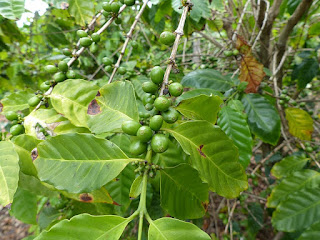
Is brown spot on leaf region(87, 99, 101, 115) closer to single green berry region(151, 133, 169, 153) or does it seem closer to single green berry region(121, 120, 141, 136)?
single green berry region(121, 120, 141, 136)

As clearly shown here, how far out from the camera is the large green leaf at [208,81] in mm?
1545

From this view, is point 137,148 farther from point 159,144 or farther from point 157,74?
point 157,74

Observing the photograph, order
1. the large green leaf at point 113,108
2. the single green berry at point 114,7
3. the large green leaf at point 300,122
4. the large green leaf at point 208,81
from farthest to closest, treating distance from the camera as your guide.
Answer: the large green leaf at point 300,122 < the large green leaf at point 208,81 < the single green berry at point 114,7 < the large green leaf at point 113,108

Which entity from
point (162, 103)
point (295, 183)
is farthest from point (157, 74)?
point (295, 183)

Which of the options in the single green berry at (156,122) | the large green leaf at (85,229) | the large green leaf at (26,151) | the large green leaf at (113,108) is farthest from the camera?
the large green leaf at (26,151)

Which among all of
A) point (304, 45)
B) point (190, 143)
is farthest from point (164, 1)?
point (304, 45)

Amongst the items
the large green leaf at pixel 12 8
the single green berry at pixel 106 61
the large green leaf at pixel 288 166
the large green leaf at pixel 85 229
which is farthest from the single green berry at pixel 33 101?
the large green leaf at pixel 288 166

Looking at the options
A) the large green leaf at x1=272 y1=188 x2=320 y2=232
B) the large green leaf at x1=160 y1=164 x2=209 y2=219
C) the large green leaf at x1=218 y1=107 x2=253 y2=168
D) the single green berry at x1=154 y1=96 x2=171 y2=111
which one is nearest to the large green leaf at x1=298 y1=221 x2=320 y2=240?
the large green leaf at x1=272 y1=188 x2=320 y2=232

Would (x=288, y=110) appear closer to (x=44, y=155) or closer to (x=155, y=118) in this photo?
(x=155, y=118)

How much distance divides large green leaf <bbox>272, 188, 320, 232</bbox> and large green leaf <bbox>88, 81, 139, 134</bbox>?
1.15m

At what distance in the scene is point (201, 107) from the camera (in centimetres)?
91

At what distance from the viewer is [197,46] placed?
3.20 meters

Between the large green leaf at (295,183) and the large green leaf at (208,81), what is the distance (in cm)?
80

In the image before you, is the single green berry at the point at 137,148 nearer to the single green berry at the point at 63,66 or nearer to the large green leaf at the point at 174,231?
the large green leaf at the point at 174,231
